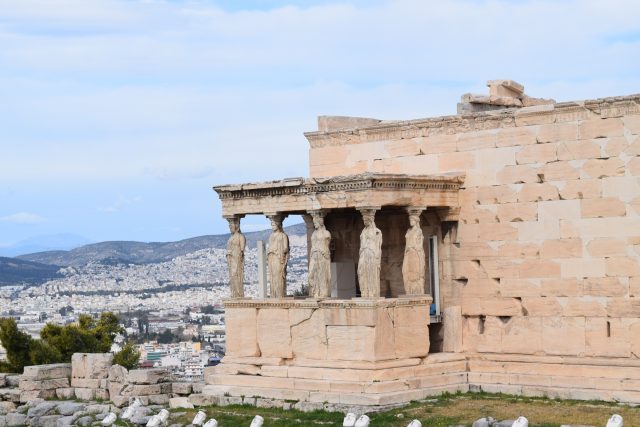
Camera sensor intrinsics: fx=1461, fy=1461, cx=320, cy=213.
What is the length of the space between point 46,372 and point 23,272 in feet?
317

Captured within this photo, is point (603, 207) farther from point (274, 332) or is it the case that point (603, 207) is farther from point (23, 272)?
point (23, 272)

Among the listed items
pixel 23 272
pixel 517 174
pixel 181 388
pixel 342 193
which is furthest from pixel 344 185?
pixel 23 272

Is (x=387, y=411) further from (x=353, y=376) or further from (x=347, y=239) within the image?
(x=347, y=239)

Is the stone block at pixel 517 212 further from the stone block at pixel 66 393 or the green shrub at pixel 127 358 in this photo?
the green shrub at pixel 127 358

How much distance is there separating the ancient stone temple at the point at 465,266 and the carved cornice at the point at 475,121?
0.07 feet

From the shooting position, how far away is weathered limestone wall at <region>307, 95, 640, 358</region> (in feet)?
70.9

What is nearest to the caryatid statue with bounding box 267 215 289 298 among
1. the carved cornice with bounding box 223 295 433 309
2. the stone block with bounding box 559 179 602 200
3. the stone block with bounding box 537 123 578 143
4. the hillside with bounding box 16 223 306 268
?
the carved cornice with bounding box 223 295 433 309

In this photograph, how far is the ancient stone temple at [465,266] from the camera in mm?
21734

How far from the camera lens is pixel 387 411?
21.5m

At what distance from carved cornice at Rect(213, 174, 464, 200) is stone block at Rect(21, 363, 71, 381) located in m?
5.06

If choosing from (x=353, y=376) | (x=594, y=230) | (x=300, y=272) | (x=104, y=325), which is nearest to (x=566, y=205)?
(x=594, y=230)

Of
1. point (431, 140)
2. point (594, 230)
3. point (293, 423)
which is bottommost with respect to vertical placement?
point (293, 423)

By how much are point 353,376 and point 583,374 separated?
11.3 feet

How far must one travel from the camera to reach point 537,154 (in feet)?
74.1
